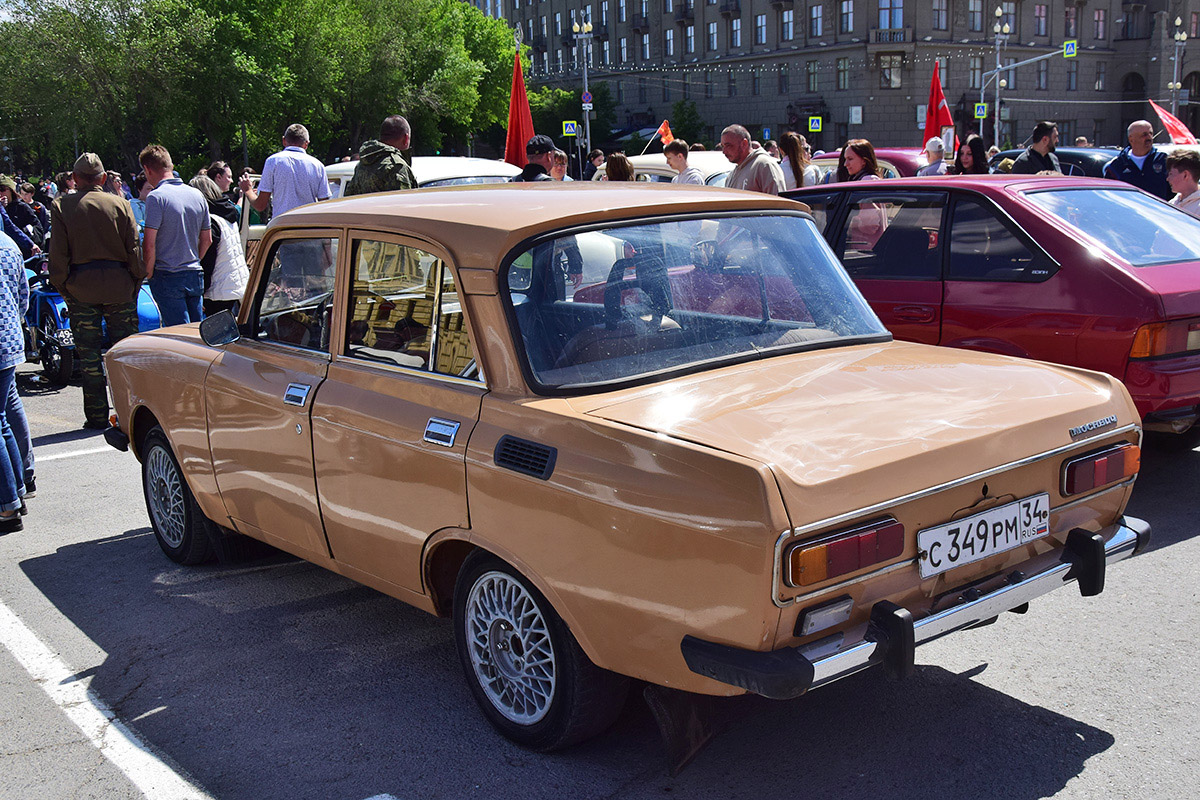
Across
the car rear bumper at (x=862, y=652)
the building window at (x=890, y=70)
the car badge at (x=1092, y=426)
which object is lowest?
the car rear bumper at (x=862, y=652)

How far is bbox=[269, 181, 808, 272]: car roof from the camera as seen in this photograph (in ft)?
11.9

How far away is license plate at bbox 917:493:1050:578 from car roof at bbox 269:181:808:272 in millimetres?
1475

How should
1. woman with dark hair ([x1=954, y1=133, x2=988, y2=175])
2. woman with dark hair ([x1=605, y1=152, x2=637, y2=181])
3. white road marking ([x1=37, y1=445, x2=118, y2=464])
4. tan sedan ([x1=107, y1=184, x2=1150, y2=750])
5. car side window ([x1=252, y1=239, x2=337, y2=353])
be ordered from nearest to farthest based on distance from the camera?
tan sedan ([x1=107, y1=184, x2=1150, y2=750]) → car side window ([x1=252, y1=239, x2=337, y2=353]) → white road marking ([x1=37, y1=445, x2=118, y2=464]) → woman with dark hair ([x1=605, y1=152, x2=637, y2=181]) → woman with dark hair ([x1=954, y1=133, x2=988, y2=175])

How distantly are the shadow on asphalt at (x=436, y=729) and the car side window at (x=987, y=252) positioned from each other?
2.72m

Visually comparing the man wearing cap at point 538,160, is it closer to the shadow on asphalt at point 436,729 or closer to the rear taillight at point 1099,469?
the shadow on asphalt at point 436,729

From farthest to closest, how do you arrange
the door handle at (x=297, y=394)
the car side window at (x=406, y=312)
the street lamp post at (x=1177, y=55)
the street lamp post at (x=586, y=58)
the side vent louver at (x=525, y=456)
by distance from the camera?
the street lamp post at (x=1177, y=55)
the street lamp post at (x=586, y=58)
the door handle at (x=297, y=394)
the car side window at (x=406, y=312)
the side vent louver at (x=525, y=456)

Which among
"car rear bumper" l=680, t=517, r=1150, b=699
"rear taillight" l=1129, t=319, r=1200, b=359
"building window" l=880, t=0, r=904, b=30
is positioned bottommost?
"car rear bumper" l=680, t=517, r=1150, b=699

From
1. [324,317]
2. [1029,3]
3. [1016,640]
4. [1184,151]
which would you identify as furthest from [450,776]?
[1029,3]

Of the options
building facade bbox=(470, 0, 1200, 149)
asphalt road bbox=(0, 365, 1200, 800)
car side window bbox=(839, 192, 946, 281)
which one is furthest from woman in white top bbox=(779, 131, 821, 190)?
building facade bbox=(470, 0, 1200, 149)

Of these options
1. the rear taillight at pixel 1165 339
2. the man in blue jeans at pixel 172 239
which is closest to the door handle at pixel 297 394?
the rear taillight at pixel 1165 339

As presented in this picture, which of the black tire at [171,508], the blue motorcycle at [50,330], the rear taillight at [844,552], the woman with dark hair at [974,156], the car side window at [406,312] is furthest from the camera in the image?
the woman with dark hair at [974,156]

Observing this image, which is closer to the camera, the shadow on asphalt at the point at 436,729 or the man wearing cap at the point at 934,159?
the shadow on asphalt at the point at 436,729

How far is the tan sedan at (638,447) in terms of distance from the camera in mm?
2848

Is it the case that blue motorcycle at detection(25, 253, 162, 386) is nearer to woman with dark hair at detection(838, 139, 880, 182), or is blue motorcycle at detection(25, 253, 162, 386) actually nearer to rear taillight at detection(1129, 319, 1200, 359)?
woman with dark hair at detection(838, 139, 880, 182)
